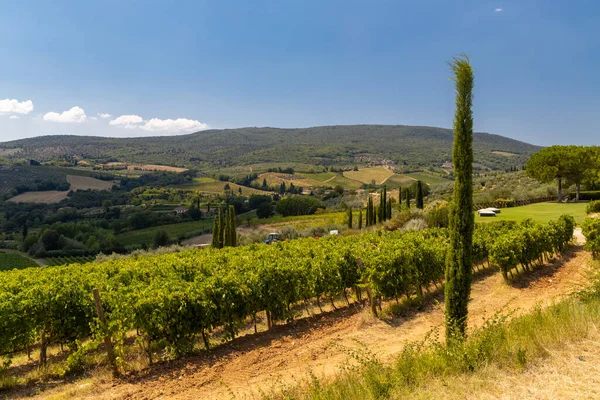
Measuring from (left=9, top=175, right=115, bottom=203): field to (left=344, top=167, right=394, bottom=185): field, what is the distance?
293ft

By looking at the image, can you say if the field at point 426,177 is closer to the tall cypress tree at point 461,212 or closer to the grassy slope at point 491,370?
the tall cypress tree at point 461,212

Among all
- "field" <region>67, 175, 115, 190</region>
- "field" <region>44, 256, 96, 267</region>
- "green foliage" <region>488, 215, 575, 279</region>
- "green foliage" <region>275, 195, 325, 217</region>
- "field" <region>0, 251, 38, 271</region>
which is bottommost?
"field" <region>44, 256, 96, 267</region>

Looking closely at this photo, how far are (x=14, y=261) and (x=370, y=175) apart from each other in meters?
118

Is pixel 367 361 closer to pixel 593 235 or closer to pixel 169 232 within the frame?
pixel 593 235

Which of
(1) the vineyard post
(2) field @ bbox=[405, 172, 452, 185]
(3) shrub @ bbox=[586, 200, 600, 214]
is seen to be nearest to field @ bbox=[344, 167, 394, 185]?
(2) field @ bbox=[405, 172, 452, 185]

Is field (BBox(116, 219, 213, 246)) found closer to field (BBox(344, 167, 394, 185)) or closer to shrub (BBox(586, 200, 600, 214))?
shrub (BBox(586, 200, 600, 214))

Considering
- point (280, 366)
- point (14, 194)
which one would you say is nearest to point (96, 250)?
point (280, 366)

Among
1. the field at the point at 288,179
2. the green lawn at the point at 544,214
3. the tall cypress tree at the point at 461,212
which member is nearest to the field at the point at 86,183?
the field at the point at 288,179

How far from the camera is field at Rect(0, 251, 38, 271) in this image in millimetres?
44584

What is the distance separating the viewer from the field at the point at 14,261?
4458 centimetres

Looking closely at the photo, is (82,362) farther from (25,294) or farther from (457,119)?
(457,119)

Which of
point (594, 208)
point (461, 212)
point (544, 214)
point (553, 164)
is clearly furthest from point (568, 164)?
point (461, 212)

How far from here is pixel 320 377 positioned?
7.51 metres

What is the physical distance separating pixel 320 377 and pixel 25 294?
8.11 meters
